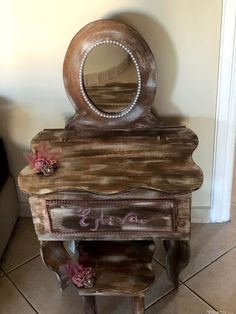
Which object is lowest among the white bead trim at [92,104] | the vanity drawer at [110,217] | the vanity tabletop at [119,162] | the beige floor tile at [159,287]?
the beige floor tile at [159,287]

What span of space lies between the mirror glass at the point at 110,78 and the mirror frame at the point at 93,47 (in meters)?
0.02

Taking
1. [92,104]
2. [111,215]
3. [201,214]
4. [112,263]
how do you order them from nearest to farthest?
[111,215]
[112,263]
[92,104]
[201,214]

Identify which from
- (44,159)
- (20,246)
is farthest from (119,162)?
(20,246)

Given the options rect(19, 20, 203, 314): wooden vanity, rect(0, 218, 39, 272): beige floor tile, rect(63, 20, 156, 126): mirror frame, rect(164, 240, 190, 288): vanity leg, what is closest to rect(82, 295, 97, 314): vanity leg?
rect(19, 20, 203, 314): wooden vanity

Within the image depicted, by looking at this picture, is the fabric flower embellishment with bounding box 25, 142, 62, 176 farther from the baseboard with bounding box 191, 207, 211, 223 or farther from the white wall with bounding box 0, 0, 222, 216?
the baseboard with bounding box 191, 207, 211, 223

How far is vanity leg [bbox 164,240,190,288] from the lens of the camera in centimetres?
133

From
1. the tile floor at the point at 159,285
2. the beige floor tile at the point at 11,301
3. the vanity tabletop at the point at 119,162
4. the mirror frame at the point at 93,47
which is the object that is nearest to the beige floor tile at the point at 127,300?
the tile floor at the point at 159,285

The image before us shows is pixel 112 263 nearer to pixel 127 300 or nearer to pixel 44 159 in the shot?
pixel 127 300

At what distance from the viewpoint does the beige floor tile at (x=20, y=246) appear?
1613mm

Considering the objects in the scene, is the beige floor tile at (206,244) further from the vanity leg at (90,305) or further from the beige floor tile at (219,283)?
the vanity leg at (90,305)

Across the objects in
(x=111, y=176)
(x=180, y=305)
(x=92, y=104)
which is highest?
(x=92, y=104)

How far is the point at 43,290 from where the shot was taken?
4.87 ft

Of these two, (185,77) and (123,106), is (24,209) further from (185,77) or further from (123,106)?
(185,77)

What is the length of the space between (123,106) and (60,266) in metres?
0.58
